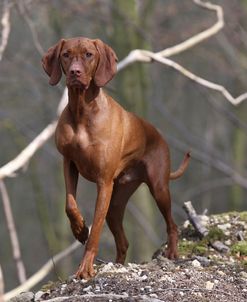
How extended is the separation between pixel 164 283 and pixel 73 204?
732 mm

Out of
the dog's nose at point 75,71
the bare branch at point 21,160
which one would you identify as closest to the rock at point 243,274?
the bare branch at point 21,160

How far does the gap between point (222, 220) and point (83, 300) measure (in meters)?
2.33

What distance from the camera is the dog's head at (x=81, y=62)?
4.55 m

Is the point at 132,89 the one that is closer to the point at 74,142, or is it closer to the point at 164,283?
the point at 74,142

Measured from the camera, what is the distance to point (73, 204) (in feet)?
15.8

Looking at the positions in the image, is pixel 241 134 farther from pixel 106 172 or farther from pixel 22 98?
pixel 106 172

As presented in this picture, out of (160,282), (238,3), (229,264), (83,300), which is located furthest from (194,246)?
(238,3)

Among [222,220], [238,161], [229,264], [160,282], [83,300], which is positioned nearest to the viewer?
[83,300]

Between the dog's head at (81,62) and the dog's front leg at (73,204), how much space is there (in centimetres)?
55

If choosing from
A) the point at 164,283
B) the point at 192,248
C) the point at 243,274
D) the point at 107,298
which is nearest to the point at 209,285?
the point at 164,283

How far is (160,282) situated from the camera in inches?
186

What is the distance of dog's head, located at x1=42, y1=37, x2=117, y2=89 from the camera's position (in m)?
Result: 4.55

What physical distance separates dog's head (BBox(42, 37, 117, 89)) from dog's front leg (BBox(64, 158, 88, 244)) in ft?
1.81

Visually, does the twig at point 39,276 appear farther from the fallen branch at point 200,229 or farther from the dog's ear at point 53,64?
the dog's ear at point 53,64
